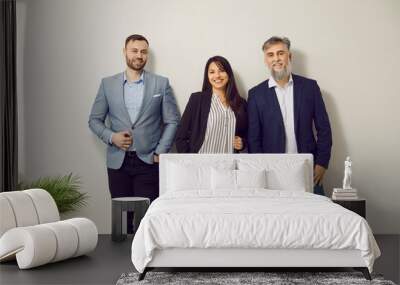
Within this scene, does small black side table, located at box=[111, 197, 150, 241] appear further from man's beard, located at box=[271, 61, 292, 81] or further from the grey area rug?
man's beard, located at box=[271, 61, 292, 81]

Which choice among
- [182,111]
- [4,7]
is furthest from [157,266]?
[4,7]

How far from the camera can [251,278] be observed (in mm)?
6113

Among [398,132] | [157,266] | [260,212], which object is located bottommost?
[157,266]

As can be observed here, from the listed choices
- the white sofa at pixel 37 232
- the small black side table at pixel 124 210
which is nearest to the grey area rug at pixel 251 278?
the white sofa at pixel 37 232

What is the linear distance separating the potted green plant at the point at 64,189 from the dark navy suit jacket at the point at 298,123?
2.19 meters

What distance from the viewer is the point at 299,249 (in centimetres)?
618

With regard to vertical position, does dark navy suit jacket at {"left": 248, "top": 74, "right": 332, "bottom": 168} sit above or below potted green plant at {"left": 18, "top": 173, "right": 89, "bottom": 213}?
above

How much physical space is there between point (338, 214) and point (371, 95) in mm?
3235

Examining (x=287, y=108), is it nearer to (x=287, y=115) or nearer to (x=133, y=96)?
(x=287, y=115)

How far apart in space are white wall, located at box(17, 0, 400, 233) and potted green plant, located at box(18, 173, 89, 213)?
112mm

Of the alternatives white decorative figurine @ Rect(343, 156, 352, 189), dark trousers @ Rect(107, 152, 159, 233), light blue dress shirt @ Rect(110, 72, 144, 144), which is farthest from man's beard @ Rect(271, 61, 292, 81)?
dark trousers @ Rect(107, 152, 159, 233)

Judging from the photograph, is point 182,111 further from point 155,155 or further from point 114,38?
point 114,38

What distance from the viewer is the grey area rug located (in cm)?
600

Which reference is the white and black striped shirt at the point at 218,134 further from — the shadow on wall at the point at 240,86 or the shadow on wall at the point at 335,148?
the shadow on wall at the point at 335,148
